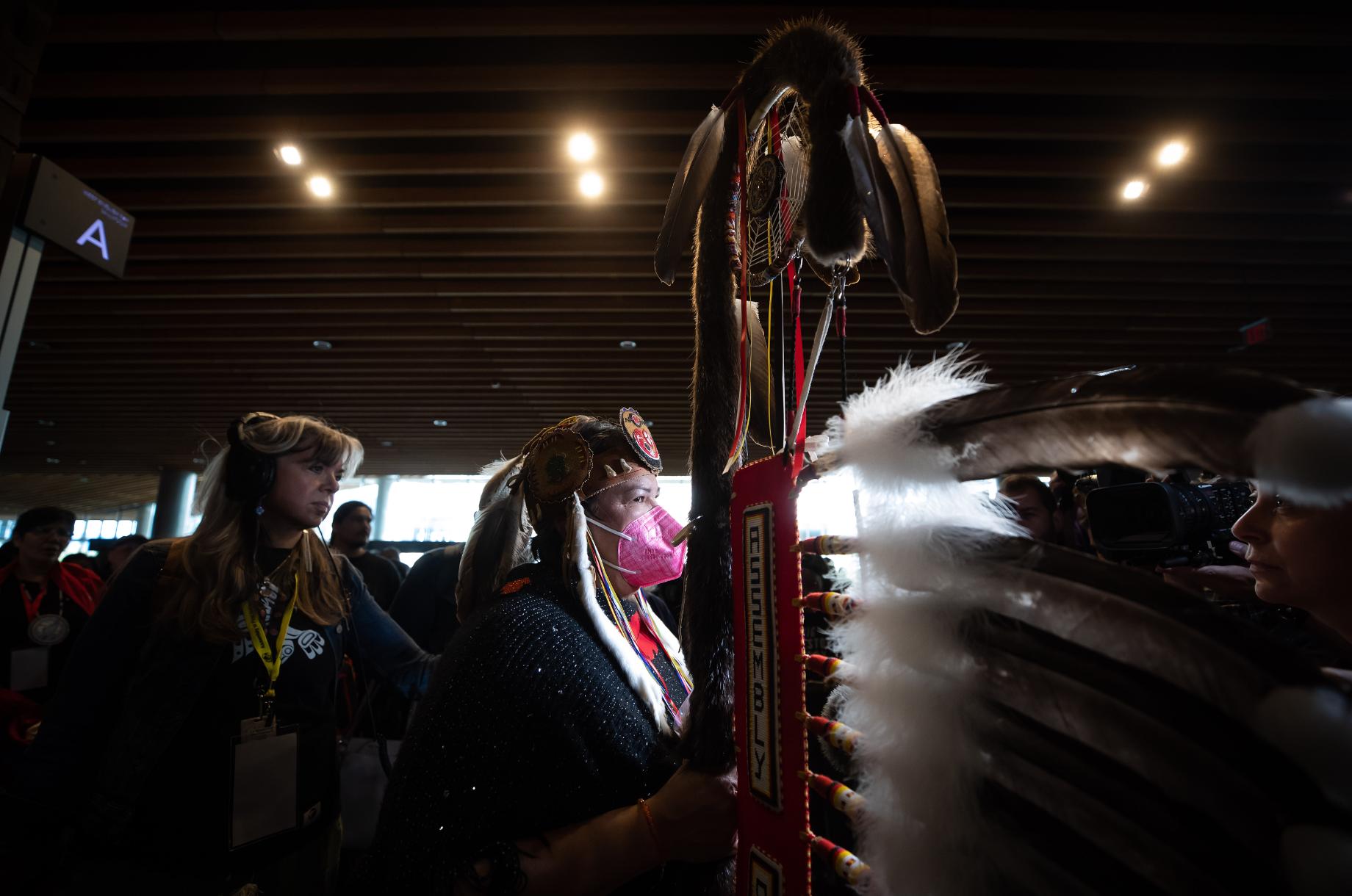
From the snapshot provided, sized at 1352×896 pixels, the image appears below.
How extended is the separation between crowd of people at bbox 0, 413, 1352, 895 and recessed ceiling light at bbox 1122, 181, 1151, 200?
323cm

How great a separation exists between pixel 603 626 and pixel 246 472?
3.98 ft

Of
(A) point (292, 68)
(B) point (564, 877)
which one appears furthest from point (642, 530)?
(A) point (292, 68)

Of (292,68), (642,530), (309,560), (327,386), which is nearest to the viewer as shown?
(642,530)

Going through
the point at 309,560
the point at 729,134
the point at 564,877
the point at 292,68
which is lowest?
the point at 564,877

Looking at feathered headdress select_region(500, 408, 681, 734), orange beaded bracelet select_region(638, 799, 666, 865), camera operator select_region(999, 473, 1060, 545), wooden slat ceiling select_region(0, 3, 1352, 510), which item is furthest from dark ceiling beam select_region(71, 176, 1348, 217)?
orange beaded bracelet select_region(638, 799, 666, 865)

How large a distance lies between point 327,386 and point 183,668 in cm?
755

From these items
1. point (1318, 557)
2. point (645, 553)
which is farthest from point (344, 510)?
point (1318, 557)

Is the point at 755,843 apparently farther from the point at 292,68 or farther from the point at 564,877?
the point at 292,68

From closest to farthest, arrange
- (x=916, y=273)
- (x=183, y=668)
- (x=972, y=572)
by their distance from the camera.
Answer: (x=972, y=572) < (x=916, y=273) < (x=183, y=668)

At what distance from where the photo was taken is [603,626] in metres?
1.24

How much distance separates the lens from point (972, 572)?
0.56 metres

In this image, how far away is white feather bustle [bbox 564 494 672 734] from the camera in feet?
3.95

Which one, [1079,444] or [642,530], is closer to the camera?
[1079,444]

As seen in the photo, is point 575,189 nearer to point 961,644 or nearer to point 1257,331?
point 961,644
